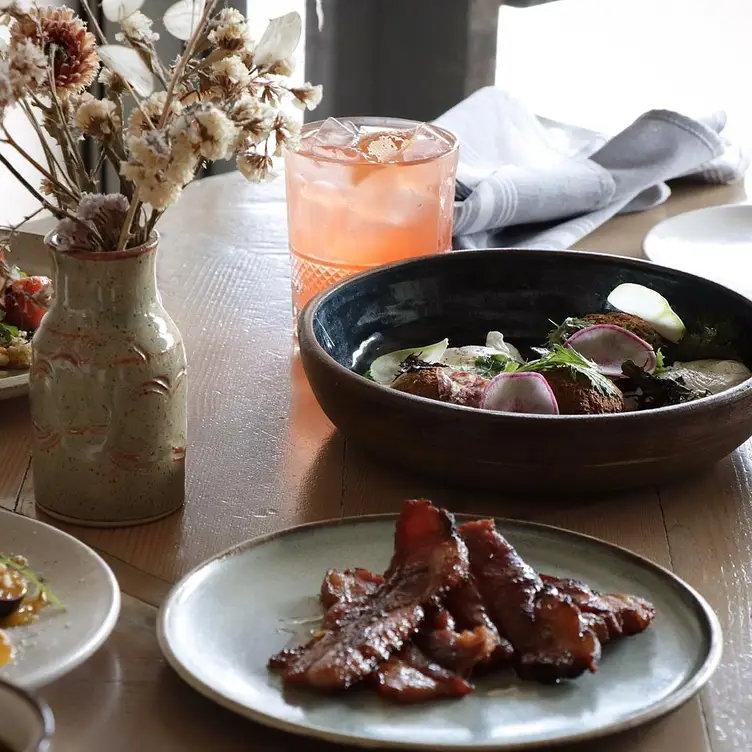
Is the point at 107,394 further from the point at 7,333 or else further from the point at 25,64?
the point at 7,333

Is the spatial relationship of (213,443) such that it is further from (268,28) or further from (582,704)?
(582,704)

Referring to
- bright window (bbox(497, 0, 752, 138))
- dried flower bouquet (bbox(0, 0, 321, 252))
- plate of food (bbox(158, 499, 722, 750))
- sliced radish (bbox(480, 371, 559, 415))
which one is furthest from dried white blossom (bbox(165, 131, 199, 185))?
bright window (bbox(497, 0, 752, 138))

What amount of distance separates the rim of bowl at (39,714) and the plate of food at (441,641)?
0.14 meters

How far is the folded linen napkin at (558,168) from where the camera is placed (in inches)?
70.2

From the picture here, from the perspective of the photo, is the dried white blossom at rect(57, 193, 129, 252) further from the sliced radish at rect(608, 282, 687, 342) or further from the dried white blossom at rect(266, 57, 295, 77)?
the sliced radish at rect(608, 282, 687, 342)

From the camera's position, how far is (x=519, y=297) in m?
1.37

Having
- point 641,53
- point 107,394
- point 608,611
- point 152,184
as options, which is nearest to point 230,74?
point 152,184

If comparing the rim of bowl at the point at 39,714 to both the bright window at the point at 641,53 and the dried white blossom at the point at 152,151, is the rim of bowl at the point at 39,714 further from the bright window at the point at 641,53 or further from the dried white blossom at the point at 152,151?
the bright window at the point at 641,53

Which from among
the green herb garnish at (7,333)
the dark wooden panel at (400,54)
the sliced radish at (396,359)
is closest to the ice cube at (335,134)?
the sliced radish at (396,359)

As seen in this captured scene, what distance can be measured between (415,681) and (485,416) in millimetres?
296

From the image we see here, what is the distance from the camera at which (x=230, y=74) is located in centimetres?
88

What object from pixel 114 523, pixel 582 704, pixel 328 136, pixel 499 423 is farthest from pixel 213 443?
pixel 582 704

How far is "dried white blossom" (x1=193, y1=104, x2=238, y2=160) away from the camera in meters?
0.78

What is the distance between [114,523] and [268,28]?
42 cm
